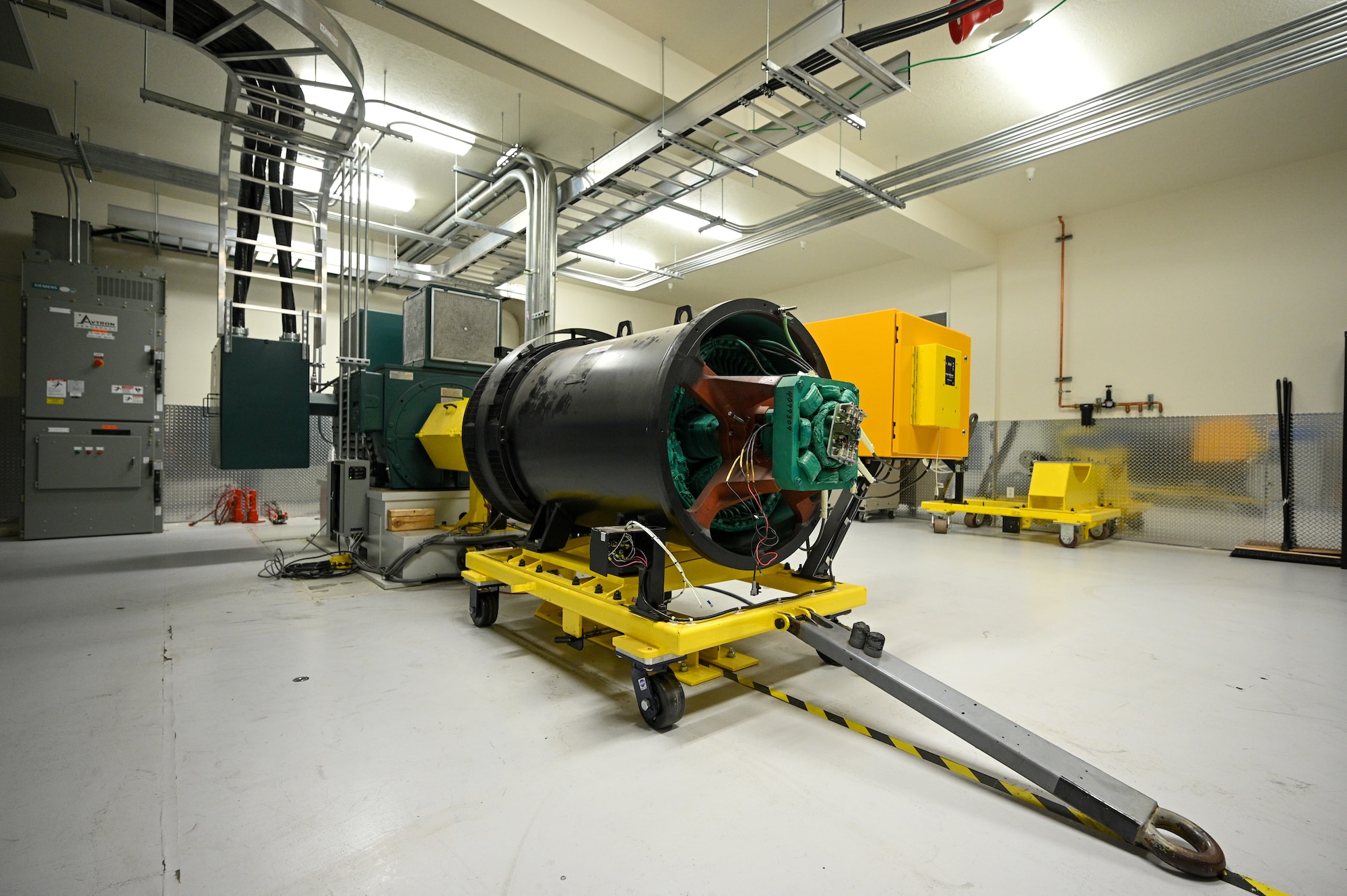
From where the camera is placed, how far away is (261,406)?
444 cm

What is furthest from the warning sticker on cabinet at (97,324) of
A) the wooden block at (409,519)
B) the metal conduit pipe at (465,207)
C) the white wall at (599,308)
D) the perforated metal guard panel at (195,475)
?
the white wall at (599,308)

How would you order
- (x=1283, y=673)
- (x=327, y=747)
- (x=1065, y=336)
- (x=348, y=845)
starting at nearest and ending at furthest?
(x=348, y=845) → (x=327, y=747) → (x=1283, y=673) → (x=1065, y=336)

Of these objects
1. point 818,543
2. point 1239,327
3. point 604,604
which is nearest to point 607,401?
point 604,604

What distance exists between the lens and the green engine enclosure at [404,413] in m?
4.47

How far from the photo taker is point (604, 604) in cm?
223

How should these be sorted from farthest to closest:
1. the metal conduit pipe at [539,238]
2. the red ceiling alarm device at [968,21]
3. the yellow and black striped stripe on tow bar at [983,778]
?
the metal conduit pipe at [539,238], the red ceiling alarm device at [968,21], the yellow and black striped stripe on tow bar at [983,778]

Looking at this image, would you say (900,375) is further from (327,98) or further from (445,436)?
(327,98)

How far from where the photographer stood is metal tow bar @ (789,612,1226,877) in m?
1.33

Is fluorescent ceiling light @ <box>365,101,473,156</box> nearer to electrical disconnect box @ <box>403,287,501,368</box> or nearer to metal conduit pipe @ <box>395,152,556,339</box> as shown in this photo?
metal conduit pipe @ <box>395,152,556,339</box>

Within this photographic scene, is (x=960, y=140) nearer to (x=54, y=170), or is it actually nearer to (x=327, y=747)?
(x=327, y=747)

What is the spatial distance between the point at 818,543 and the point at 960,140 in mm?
5408

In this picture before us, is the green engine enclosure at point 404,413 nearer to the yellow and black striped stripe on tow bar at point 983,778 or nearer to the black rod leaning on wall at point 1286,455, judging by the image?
the yellow and black striped stripe on tow bar at point 983,778

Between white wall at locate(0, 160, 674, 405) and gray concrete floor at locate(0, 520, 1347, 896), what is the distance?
5.27 m

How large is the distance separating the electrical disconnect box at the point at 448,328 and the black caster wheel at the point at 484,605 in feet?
7.28
